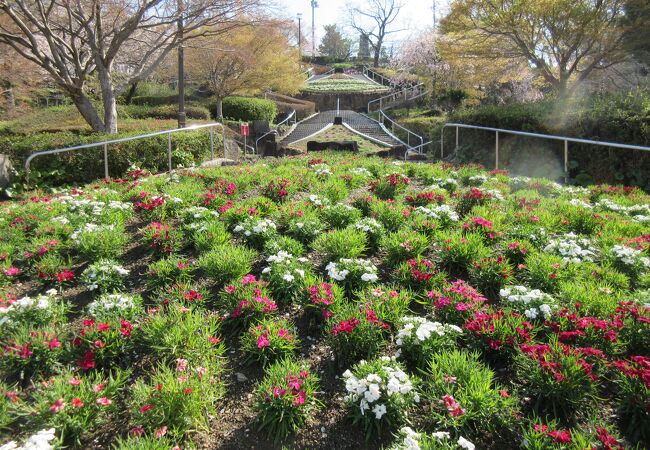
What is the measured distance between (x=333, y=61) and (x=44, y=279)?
251ft

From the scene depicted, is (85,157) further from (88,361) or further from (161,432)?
(161,432)

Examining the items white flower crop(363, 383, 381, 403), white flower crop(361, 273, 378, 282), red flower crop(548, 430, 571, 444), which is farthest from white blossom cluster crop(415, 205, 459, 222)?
red flower crop(548, 430, 571, 444)

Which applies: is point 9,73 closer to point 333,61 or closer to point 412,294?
point 412,294

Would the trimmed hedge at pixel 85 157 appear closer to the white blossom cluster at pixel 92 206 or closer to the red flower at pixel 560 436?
the white blossom cluster at pixel 92 206

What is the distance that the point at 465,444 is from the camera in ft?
7.23

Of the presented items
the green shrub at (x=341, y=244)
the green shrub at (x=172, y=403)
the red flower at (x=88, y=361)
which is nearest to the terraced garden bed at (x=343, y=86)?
the green shrub at (x=341, y=244)

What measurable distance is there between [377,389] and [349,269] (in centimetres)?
144

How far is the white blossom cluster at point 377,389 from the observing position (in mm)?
2502

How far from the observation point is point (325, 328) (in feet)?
10.7

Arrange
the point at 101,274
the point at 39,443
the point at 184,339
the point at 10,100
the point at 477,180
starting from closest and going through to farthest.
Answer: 1. the point at 39,443
2. the point at 184,339
3. the point at 101,274
4. the point at 477,180
5. the point at 10,100

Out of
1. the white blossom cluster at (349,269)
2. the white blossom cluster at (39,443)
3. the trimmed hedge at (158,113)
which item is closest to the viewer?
the white blossom cluster at (39,443)

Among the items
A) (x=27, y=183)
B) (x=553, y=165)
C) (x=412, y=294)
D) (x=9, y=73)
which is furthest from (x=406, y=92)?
(x=412, y=294)

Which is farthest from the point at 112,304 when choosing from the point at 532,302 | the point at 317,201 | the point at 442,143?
the point at 442,143

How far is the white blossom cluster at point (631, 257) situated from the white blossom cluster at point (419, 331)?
1.84 m
